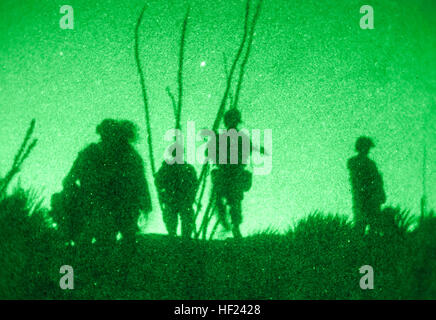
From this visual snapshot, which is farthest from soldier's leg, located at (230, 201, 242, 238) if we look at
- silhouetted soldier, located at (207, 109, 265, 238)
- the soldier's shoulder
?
the soldier's shoulder

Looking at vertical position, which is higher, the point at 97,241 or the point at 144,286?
the point at 97,241

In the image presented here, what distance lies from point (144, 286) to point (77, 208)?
1.67 ft

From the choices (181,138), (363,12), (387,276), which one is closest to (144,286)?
(181,138)

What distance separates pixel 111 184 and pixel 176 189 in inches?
13.1

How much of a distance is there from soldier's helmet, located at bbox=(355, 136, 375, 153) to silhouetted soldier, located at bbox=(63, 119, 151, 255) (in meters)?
1.14

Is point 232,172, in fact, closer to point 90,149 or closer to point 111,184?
point 111,184

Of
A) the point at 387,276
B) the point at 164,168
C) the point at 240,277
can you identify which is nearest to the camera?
the point at 387,276

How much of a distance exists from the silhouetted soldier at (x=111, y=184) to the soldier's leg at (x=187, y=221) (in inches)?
7.3

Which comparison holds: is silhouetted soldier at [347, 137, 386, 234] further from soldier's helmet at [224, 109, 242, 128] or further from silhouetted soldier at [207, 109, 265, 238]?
soldier's helmet at [224, 109, 242, 128]

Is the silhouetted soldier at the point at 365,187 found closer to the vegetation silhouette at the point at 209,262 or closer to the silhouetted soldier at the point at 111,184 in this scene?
the vegetation silhouette at the point at 209,262
